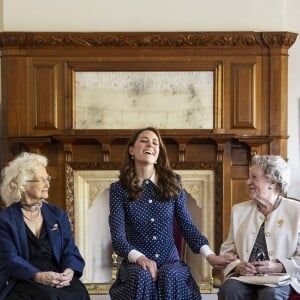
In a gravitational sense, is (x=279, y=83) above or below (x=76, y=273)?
above

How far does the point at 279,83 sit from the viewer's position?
16.7 feet

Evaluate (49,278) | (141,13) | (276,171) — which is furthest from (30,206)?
(141,13)

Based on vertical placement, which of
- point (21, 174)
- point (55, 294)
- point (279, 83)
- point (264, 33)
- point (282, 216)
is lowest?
point (55, 294)

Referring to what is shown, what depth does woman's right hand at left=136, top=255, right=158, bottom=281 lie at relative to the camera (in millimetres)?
3227

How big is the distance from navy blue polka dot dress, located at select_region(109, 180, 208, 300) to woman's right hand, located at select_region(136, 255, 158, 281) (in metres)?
0.02

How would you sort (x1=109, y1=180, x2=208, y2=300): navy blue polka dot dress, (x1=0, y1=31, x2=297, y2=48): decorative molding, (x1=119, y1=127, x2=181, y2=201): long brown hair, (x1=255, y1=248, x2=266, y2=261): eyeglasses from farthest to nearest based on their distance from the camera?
(x1=0, y1=31, x2=297, y2=48): decorative molding
(x1=119, y1=127, x2=181, y2=201): long brown hair
(x1=255, y1=248, x2=266, y2=261): eyeglasses
(x1=109, y1=180, x2=208, y2=300): navy blue polka dot dress

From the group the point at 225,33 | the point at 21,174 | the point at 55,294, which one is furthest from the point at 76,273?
the point at 225,33

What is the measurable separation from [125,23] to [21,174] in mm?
2021

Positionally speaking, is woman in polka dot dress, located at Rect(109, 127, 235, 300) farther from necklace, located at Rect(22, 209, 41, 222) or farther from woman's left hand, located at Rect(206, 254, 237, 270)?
necklace, located at Rect(22, 209, 41, 222)

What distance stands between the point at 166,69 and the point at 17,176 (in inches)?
76.9

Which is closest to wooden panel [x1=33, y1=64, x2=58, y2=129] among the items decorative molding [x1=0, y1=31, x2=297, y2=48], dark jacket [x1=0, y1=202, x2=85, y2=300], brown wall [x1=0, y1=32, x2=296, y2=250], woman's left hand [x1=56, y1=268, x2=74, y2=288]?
brown wall [x1=0, y1=32, x2=296, y2=250]

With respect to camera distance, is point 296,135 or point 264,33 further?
Result: point 296,135

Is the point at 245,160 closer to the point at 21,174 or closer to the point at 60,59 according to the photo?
the point at 60,59

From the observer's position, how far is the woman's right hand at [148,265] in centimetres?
323
